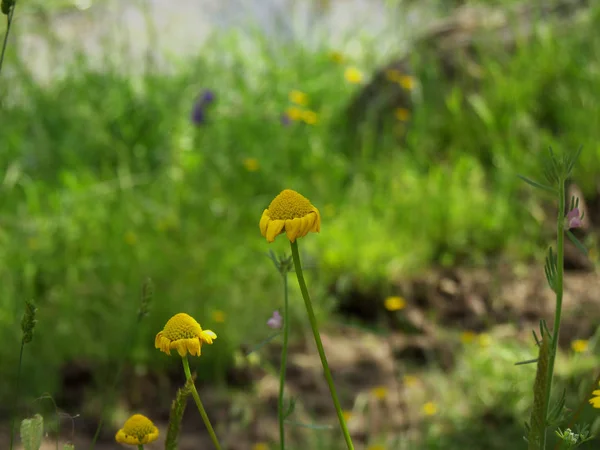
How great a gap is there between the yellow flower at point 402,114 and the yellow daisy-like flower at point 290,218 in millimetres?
3444

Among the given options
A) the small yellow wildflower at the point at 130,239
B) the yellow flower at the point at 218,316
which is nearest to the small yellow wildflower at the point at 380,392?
the yellow flower at the point at 218,316

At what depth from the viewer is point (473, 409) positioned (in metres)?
2.31

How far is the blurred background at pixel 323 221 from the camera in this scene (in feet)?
8.05

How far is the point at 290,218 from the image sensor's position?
0.90 meters

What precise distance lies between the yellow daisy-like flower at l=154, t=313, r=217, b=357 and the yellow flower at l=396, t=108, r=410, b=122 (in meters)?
3.48

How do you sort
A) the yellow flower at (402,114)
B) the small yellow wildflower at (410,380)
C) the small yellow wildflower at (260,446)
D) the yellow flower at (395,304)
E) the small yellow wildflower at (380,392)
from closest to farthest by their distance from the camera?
the small yellow wildflower at (260,446), the small yellow wildflower at (380,392), the small yellow wildflower at (410,380), the yellow flower at (395,304), the yellow flower at (402,114)

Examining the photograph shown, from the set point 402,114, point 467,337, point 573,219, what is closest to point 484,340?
point 467,337

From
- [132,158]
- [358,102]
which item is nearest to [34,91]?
[132,158]

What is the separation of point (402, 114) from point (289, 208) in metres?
3.49

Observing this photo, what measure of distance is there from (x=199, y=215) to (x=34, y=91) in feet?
6.70

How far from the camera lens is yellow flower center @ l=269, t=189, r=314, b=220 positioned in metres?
0.90

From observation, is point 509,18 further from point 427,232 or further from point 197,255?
point 197,255

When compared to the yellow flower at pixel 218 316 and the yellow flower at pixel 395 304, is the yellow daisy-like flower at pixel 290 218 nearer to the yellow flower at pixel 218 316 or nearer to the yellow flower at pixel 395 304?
the yellow flower at pixel 218 316

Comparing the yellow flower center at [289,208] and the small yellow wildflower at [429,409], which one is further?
the small yellow wildflower at [429,409]
